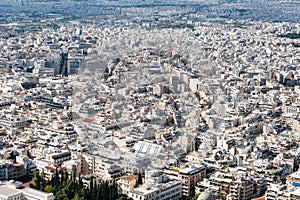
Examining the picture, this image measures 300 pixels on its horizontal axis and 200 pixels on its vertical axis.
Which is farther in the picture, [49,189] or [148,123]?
[148,123]

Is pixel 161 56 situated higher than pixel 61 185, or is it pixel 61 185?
pixel 161 56

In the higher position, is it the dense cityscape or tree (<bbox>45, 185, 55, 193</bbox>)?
the dense cityscape

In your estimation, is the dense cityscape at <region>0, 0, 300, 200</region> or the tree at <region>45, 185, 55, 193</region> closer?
the tree at <region>45, 185, 55, 193</region>

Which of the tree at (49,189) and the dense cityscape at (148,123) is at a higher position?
the dense cityscape at (148,123)

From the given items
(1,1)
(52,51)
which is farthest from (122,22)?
(1,1)

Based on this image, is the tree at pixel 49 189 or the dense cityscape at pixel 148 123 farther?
the dense cityscape at pixel 148 123

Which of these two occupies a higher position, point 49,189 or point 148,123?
point 148,123

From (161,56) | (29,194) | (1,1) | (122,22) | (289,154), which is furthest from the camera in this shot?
(1,1)

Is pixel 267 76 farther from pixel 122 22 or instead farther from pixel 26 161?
pixel 122 22
